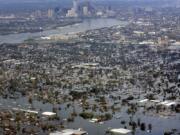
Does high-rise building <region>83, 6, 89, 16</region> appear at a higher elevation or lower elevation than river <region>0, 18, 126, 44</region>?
higher

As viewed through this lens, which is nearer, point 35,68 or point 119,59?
point 35,68

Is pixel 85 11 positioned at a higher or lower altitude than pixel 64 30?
higher

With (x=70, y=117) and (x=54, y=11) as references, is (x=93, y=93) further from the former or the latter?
(x=54, y=11)

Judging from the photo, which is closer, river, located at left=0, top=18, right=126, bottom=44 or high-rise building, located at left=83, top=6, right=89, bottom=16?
river, located at left=0, top=18, right=126, bottom=44

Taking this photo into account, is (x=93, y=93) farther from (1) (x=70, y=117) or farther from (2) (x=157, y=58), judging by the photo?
(2) (x=157, y=58)

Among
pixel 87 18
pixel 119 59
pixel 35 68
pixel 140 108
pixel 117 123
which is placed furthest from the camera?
pixel 87 18

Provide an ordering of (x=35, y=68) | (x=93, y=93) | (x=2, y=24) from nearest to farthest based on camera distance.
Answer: (x=93, y=93) < (x=35, y=68) < (x=2, y=24)

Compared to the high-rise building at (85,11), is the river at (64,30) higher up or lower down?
lower down

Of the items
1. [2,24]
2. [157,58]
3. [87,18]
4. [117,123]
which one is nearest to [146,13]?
[87,18]

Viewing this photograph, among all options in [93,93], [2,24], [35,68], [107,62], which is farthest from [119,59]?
[2,24]

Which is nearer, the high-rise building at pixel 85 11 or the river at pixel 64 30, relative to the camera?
the river at pixel 64 30

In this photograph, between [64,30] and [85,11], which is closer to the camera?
[64,30]
